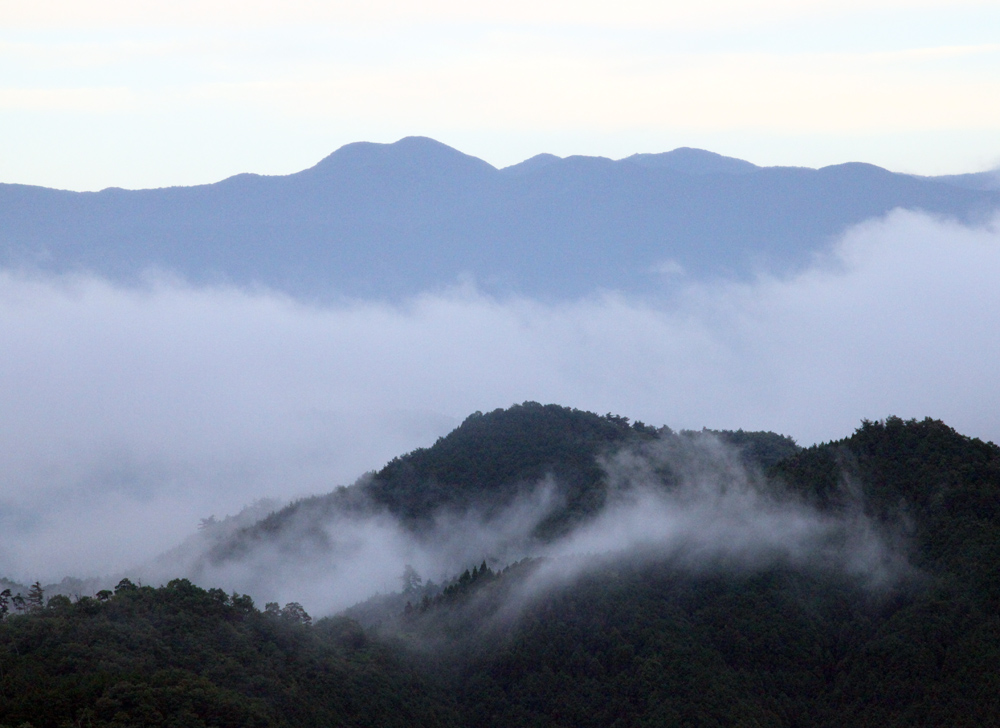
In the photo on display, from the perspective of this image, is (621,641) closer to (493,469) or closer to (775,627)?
(775,627)

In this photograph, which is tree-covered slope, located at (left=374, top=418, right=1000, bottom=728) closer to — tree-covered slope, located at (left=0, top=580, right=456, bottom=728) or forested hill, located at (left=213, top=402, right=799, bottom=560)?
tree-covered slope, located at (left=0, top=580, right=456, bottom=728)

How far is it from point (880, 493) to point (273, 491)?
367 feet

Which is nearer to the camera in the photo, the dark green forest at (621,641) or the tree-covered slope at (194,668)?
the tree-covered slope at (194,668)

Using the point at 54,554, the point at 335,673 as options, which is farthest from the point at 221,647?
the point at 54,554

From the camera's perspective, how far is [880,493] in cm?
4688

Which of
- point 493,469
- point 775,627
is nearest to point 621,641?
point 775,627

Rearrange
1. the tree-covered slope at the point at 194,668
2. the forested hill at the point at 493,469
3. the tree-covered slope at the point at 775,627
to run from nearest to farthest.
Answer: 1. the tree-covered slope at the point at 194,668
2. the tree-covered slope at the point at 775,627
3. the forested hill at the point at 493,469

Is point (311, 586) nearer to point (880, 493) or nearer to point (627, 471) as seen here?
point (627, 471)

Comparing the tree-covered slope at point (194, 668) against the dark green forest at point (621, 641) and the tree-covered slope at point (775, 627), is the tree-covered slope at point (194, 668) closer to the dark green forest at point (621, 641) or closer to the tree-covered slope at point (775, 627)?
the dark green forest at point (621, 641)

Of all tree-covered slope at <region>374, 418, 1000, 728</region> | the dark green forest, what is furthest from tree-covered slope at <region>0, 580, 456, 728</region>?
tree-covered slope at <region>374, 418, 1000, 728</region>

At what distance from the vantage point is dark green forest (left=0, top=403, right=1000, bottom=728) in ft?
107

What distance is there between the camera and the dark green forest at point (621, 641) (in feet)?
107

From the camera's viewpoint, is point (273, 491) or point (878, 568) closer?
point (878, 568)

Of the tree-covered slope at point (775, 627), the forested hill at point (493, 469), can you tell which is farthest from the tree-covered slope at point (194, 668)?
the forested hill at point (493, 469)
